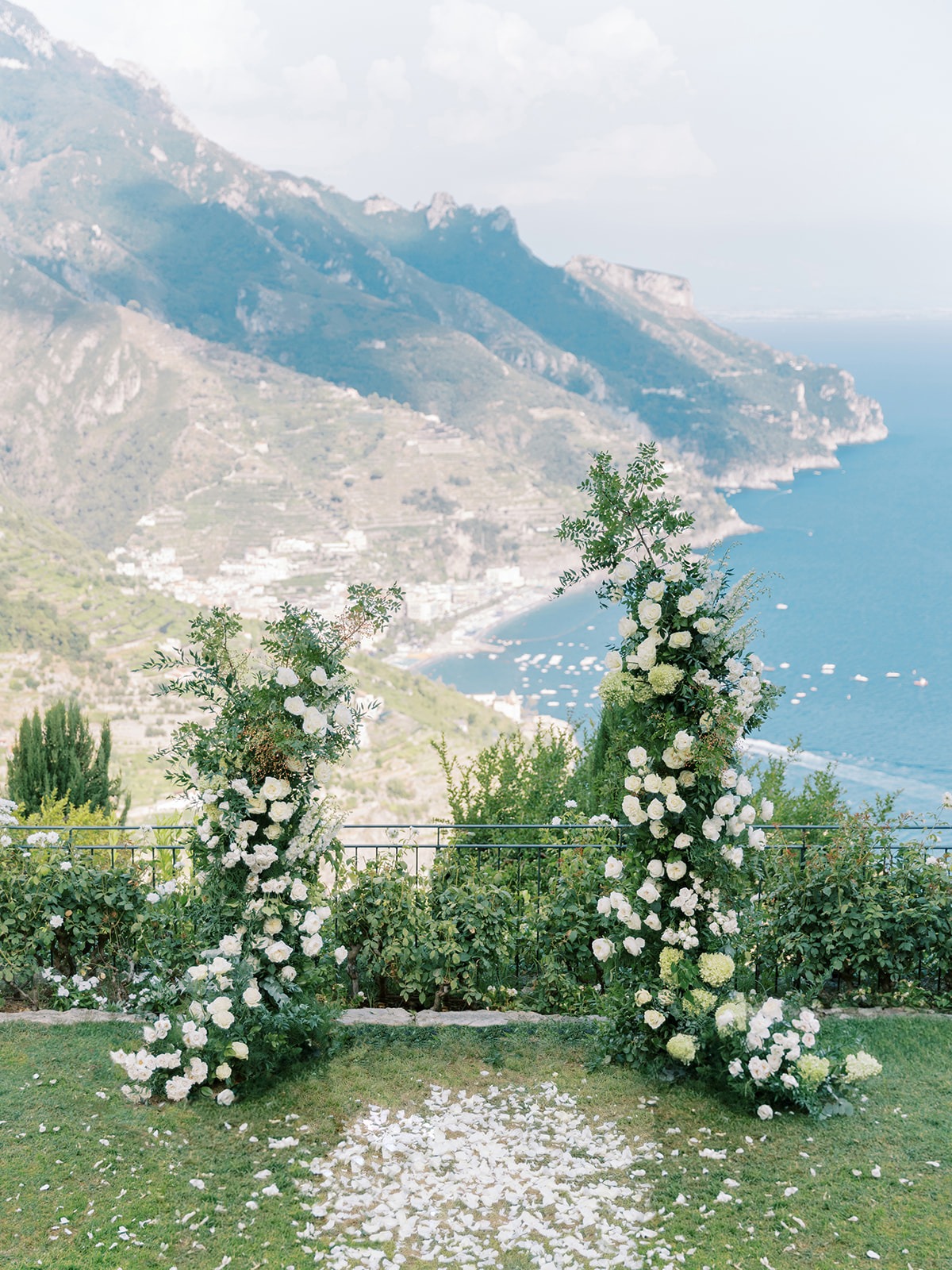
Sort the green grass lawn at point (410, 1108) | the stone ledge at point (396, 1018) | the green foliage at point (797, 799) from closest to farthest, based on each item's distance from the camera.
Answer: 1. the green grass lawn at point (410, 1108)
2. the stone ledge at point (396, 1018)
3. the green foliage at point (797, 799)

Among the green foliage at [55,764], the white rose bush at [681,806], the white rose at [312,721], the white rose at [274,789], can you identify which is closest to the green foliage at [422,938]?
the white rose bush at [681,806]

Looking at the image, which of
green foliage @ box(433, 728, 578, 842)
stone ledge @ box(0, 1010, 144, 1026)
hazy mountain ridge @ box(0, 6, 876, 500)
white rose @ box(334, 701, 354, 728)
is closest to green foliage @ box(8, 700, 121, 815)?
green foliage @ box(433, 728, 578, 842)

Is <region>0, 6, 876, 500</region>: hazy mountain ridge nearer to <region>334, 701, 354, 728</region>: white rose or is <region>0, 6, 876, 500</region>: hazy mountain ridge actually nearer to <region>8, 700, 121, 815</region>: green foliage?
<region>8, 700, 121, 815</region>: green foliage

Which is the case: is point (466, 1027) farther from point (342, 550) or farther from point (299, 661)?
point (342, 550)

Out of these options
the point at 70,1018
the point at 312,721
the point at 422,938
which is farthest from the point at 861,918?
the point at 70,1018

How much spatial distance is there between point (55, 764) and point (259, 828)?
8348 mm

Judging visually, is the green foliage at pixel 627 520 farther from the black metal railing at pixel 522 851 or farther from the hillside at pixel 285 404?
the hillside at pixel 285 404

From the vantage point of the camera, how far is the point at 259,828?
5.22 metres

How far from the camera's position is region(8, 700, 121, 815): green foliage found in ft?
40.8

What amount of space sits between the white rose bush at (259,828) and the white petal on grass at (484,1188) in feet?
2.37

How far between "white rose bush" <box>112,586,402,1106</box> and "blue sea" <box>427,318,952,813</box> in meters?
37.4

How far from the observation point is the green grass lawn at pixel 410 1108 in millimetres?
3924

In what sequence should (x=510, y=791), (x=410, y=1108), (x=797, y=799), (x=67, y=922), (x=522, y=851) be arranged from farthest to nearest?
(x=797, y=799), (x=510, y=791), (x=522, y=851), (x=67, y=922), (x=410, y=1108)

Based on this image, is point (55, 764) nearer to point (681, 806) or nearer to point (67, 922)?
point (67, 922)
